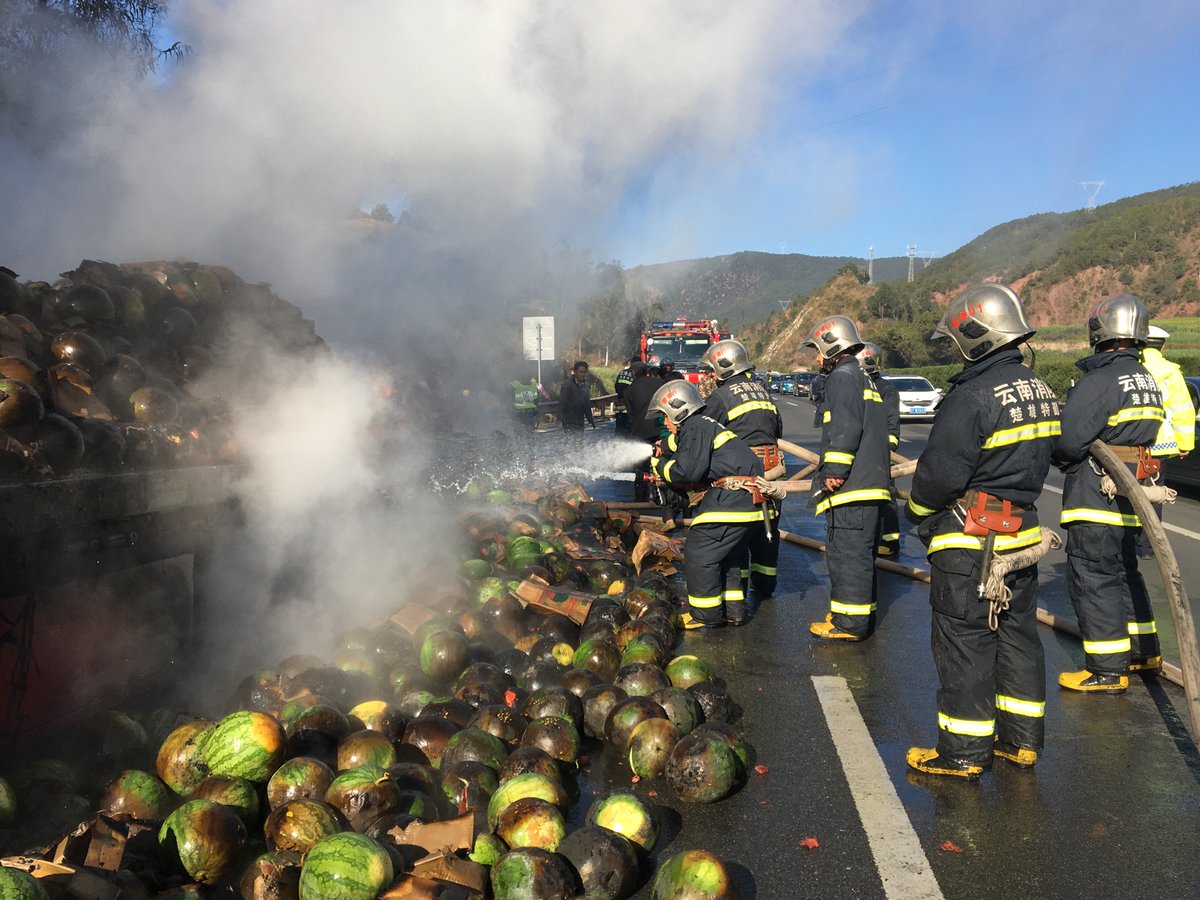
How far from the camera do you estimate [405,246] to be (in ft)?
30.4

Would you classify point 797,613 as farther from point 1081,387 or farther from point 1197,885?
point 1197,885

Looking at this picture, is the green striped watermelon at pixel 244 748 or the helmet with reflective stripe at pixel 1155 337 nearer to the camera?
the green striped watermelon at pixel 244 748

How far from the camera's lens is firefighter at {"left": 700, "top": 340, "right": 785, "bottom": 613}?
24.4 feet

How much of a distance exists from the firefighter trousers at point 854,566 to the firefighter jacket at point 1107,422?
4.32ft

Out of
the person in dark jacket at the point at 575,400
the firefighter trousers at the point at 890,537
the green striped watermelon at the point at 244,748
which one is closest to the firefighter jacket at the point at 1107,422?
the firefighter trousers at the point at 890,537

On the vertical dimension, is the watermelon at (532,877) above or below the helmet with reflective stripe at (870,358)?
below

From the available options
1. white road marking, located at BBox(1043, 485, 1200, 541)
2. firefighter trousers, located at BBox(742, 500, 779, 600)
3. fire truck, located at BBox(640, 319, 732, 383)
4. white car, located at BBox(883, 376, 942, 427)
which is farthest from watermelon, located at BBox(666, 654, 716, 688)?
white car, located at BBox(883, 376, 942, 427)

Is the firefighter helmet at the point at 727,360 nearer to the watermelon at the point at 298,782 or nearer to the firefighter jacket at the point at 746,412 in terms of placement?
the firefighter jacket at the point at 746,412

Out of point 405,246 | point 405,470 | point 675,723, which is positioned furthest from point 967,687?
point 405,246

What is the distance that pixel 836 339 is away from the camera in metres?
6.31

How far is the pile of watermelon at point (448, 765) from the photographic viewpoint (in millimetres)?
2982

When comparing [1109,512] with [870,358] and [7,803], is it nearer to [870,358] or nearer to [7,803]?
[870,358]

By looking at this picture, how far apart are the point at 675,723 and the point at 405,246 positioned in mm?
6388

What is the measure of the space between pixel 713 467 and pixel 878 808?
3.12 m
